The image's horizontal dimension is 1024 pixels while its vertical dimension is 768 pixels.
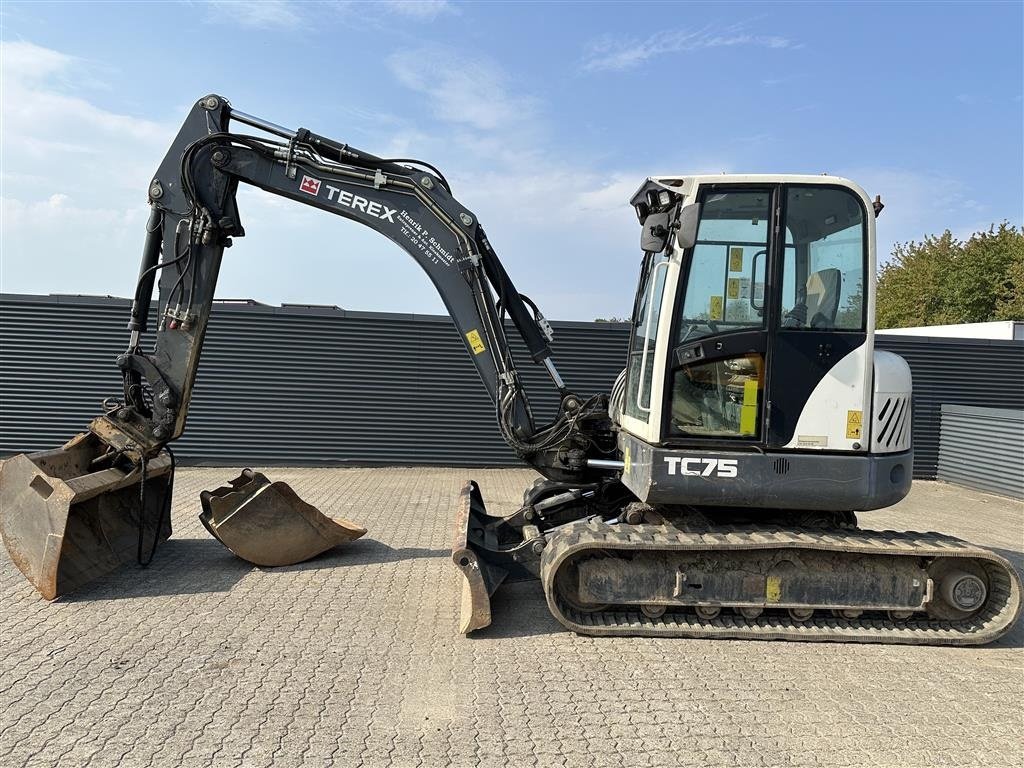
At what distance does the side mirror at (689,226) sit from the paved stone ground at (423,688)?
2689 mm

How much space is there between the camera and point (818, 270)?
484 centimetres

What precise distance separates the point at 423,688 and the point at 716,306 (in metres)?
3.09

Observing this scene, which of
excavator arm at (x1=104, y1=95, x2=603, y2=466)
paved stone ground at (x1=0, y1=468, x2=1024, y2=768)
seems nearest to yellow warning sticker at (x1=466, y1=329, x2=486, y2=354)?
excavator arm at (x1=104, y1=95, x2=603, y2=466)

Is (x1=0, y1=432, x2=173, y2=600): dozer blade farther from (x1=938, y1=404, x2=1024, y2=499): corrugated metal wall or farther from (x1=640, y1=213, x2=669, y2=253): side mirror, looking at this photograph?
(x1=938, y1=404, x2=1024, y2=499): corrugated metal wall

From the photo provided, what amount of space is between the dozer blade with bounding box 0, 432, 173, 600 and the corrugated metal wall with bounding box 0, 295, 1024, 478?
5430mm

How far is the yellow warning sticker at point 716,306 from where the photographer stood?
4.84 meters

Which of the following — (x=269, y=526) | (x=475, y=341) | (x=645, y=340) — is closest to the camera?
(x=645, y=340)

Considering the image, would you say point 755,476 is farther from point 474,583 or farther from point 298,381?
point 298,381

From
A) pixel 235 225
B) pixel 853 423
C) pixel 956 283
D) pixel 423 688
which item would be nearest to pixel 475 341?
pixel 235 225

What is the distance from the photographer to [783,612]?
16.2 ft

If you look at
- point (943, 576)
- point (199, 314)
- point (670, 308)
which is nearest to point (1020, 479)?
point (943, 576)

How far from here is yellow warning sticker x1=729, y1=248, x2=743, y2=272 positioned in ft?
15.8

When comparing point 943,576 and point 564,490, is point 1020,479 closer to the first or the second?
point 943,576

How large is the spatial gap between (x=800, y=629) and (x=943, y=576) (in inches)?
41.9
